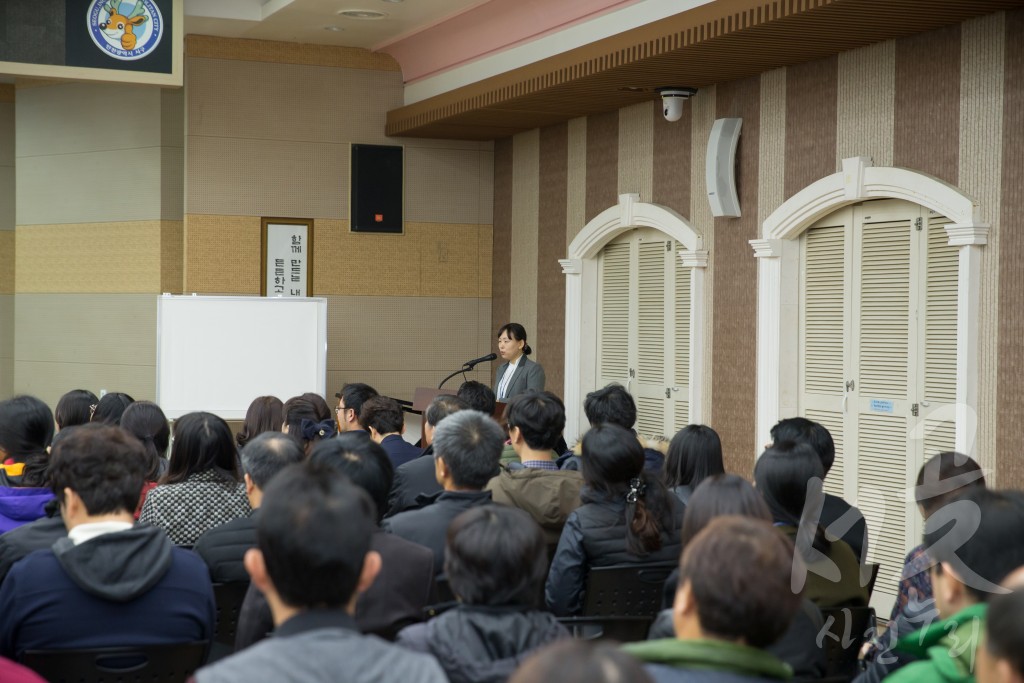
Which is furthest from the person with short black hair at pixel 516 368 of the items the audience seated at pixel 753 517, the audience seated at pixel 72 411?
the audience seated at pixel 753 517

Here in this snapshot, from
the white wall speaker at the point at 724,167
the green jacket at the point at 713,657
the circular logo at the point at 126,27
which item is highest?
the circular logo at the point at 126,27

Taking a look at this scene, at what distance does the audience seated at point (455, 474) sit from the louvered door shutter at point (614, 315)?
17.1 feet

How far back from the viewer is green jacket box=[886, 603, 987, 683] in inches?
70.1

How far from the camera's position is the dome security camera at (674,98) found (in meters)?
7.53

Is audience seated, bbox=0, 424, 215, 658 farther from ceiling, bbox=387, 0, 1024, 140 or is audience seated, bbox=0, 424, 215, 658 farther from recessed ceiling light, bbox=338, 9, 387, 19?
recessed ceiling light, bbox=338, 9, 387, 19

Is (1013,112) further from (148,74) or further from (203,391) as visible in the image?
(203,391)

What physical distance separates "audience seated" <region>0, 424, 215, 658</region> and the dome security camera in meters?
5.59

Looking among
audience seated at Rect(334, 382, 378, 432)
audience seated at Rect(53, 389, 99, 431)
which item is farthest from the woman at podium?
audience seated at Rect(53, 389, 99, 431)

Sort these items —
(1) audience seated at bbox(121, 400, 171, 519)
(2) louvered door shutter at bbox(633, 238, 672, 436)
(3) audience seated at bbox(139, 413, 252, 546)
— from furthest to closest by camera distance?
(2) louvered door shutter at bbox(633, 238, 672, 436)
(1) audience seated at bbox(121, 400, 171, 519)
(3) audience seated at bbox(139, 413, 252, 546)

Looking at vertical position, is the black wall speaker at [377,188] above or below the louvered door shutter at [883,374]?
above

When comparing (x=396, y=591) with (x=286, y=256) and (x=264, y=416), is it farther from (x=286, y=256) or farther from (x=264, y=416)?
(x=286, y=256)

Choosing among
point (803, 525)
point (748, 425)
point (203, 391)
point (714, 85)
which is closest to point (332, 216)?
point (203, 391)

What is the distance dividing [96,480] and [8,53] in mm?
4679

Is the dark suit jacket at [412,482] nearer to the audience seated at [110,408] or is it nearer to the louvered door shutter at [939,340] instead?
the audience seated at [110,408]
